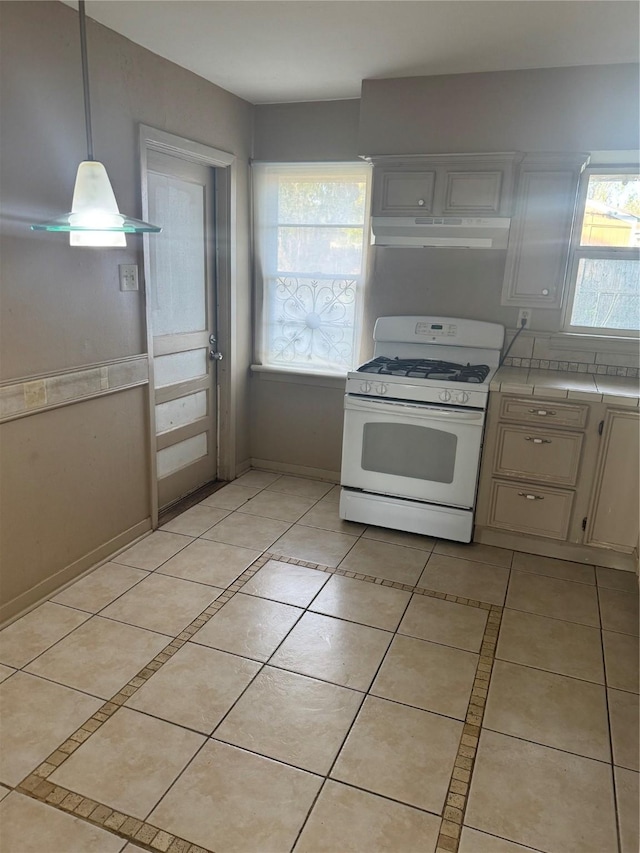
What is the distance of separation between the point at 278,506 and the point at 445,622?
142cm

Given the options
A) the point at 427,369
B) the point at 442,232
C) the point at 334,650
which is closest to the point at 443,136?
the point at 442,232

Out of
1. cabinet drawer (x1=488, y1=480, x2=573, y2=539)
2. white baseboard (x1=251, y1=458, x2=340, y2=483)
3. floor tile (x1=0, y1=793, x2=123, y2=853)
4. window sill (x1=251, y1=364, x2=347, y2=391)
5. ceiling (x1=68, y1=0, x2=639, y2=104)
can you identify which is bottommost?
floor tile (x1=0, y1=793, x2=123, y2=853)

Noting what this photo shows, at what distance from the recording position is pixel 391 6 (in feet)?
7.22

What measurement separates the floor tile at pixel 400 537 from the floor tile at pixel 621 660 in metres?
0.98

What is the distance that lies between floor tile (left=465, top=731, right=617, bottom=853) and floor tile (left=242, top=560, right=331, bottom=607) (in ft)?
3.28

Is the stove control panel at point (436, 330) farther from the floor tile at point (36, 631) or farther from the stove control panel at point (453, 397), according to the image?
the floor tile at point (36, 631)

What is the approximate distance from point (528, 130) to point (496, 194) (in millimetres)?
329

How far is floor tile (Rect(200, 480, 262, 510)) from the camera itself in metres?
3.62

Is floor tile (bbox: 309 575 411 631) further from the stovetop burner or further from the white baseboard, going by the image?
the white baseboard

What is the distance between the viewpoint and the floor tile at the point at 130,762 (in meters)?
1.64

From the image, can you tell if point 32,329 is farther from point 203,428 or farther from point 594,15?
point 594,15

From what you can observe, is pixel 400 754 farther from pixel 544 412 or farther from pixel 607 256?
pixel 607 256

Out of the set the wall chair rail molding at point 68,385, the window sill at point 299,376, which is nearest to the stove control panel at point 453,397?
the window sill at point 299,376

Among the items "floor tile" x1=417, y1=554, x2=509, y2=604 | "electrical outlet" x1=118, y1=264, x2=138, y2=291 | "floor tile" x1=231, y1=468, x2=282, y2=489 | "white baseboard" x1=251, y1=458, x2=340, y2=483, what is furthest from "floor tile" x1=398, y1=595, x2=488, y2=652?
"electrical outlet" x1=118, y1=264, x2=138, y2=291
